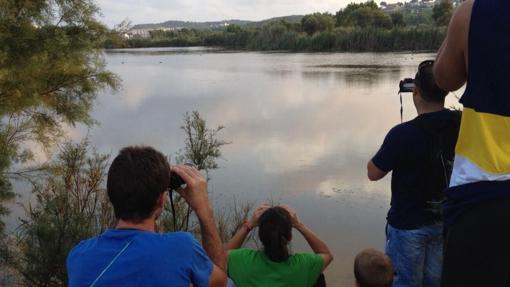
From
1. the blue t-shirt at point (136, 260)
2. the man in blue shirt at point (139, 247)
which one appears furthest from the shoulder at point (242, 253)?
the blue t-shirt at point (136, 260)

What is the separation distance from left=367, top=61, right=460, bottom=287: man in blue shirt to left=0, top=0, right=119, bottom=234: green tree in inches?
208

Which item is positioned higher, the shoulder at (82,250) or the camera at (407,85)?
the camera at (407,85)

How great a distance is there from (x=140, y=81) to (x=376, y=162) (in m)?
23.2

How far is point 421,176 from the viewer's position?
2.23m

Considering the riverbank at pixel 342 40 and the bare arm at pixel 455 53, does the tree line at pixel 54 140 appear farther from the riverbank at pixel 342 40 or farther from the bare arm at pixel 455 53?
the riverbank at pixel 342 40

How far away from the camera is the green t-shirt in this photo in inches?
87.0

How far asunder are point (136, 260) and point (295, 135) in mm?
10608

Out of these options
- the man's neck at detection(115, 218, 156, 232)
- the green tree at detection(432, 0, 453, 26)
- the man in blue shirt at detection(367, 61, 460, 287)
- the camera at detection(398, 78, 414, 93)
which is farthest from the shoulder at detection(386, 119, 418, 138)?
the green tree at detection(432, 0, 453, 26)

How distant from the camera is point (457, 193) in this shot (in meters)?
1.21

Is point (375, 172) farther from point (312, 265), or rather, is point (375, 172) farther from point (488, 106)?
point (488, 106)

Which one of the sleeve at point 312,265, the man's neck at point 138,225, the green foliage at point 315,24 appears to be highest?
the green foliage at point 315,24

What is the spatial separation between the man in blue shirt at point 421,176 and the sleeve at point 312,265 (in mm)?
373

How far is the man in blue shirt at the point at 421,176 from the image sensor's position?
2180mm

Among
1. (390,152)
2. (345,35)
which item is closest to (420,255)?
(390,152)
